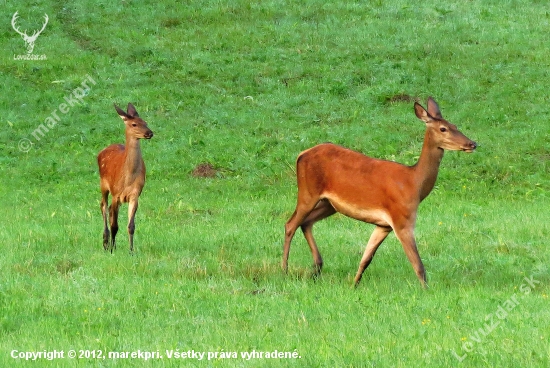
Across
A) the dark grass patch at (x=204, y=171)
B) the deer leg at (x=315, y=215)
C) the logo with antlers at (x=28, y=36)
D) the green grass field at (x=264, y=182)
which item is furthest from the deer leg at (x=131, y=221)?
the logo with antlers at (x=28, y=36)

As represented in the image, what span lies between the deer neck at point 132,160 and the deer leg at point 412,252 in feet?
14.4

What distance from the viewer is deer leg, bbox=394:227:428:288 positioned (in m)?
9.76

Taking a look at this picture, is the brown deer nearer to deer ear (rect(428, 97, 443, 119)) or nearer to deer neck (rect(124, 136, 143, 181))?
deer neck (rect(124, 136, 143, 181))

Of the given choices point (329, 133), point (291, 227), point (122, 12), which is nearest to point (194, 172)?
point (329, 133)

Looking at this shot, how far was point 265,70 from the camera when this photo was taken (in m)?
24.5

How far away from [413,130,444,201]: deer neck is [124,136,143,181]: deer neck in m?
4.31

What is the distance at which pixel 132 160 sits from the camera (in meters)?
12.8

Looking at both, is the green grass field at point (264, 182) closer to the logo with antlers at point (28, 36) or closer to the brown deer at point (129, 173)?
the logo with antlers at point (28, 36)

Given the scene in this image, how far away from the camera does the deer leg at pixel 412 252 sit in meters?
9.76

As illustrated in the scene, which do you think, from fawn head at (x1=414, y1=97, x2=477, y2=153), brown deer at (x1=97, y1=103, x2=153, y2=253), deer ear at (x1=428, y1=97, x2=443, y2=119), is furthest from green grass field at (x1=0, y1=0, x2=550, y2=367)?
deer ear at (x1=428, y1=97, x2=443, y2=119)

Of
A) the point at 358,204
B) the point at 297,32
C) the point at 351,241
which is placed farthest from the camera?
the point at 297,32

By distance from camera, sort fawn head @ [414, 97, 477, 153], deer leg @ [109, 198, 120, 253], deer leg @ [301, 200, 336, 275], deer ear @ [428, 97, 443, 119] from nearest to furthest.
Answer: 1. fawn head @ [414, 97, 477, 153]
2. deer ear @ [428, 97, 443, 119]
3. deer leg @ [301, 200, 336, 275]
4. deer leg @ [109, 198, 120, 253]

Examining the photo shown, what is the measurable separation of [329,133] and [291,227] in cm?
972

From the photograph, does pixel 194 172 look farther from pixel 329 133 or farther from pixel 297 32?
Answer: pixel 297 32
